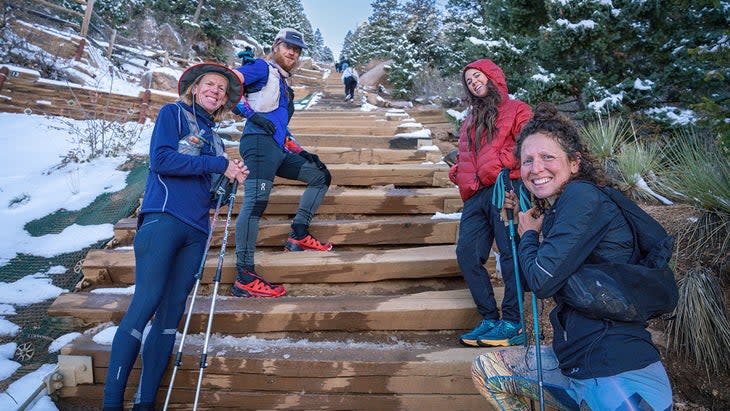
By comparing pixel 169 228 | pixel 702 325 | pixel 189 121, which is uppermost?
pixel 189 121

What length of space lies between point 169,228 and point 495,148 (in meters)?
2.19

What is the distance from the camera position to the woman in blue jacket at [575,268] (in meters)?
1.61

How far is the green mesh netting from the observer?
118 inches

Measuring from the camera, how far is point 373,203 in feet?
15.2

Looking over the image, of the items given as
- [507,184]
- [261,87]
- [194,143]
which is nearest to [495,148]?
[507,184]

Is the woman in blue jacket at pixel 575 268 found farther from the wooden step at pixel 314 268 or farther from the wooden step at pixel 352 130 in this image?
the wooden step at pixel 352 130

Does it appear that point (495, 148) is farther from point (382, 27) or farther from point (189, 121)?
point (382, 27)

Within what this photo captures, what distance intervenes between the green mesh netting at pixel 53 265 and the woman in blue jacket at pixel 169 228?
101cm

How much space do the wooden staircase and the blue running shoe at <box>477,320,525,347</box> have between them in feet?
0.32

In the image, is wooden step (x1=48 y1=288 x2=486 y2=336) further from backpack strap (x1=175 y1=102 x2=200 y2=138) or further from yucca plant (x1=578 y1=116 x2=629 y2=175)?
yucca plant (x1=578 y1=116 x2=629 y2=175)

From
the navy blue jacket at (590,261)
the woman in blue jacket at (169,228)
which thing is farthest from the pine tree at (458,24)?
the navy blue jacket at (590,261)

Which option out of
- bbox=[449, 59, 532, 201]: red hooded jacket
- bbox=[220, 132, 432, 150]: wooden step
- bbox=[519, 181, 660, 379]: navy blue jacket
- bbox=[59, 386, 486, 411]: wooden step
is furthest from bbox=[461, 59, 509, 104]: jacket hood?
bbox=[220, 132, 432, 150]: wooden step

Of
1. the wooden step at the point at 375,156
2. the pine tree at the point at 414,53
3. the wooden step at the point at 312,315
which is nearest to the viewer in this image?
the wooden step at the point at 312,315

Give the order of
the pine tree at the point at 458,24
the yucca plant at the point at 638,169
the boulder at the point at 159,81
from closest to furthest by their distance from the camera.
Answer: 1. the yucca plant at the point at 638,169
2. the pine tree at the point at 458,24
3. the boulder at the point at 159,81
